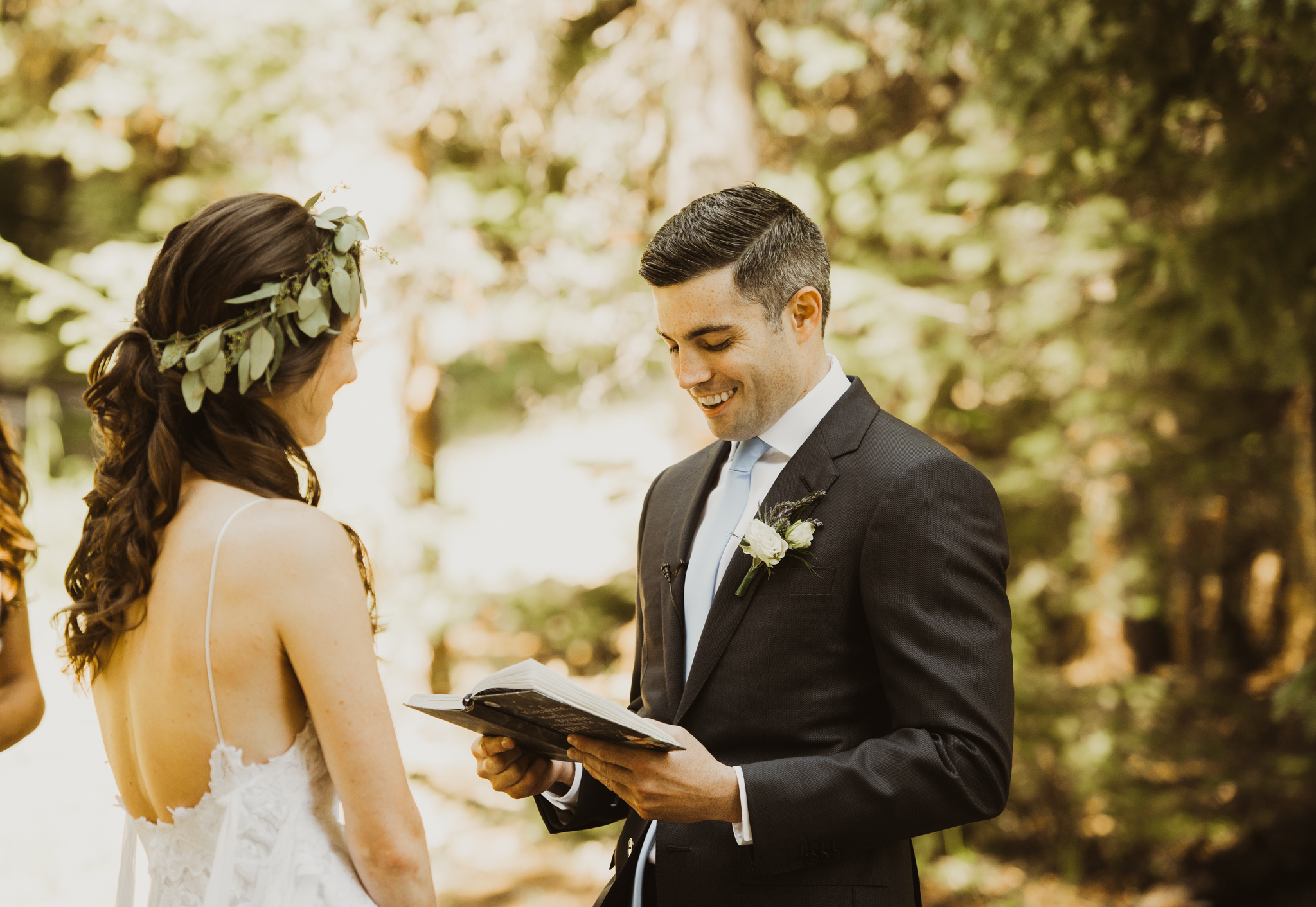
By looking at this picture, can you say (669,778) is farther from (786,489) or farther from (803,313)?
(803,313)

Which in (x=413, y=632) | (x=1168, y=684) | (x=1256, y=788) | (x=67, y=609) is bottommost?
(x=1256, y=788)

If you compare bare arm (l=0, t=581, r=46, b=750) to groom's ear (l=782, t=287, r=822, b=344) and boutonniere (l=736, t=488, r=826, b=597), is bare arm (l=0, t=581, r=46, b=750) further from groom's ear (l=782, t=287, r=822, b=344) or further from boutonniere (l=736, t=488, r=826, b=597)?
groom's ear (l=782, t=287, r=822, b=344)

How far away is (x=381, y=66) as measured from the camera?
6.74 metres

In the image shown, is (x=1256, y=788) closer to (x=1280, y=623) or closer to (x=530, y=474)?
(x=1280, y=623)

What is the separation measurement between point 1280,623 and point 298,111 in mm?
9338

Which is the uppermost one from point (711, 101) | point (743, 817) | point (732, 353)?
point (711, 101)

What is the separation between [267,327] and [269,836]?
0.98 meters

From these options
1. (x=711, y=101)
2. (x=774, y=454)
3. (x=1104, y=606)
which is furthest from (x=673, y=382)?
(x=774, y=454)

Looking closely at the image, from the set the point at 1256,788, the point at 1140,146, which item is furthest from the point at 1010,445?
the point at 1140,146

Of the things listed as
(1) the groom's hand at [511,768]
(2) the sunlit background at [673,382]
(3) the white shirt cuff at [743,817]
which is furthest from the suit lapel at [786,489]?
(2) the sunlit background at [673,382]

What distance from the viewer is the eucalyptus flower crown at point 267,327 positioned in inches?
69.7

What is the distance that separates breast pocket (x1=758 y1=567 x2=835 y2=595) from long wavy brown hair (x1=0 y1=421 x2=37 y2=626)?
6.93ft

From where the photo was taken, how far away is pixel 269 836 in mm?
1803

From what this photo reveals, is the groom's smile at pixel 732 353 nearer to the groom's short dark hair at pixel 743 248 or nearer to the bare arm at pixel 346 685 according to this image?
the groom's short dark hair at pixel 743 248
